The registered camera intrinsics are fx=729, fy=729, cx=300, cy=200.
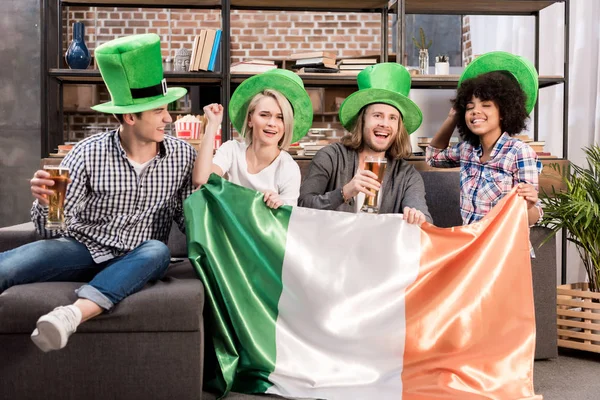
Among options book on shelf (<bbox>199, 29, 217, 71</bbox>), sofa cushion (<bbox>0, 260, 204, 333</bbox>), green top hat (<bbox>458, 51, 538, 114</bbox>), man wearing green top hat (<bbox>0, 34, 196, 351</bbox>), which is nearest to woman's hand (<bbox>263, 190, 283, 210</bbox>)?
man wearing green top hat (<bbox>0, 34, 196, 351</bbox>)

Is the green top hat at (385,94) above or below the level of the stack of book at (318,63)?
below

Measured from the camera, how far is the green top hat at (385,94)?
118 inches

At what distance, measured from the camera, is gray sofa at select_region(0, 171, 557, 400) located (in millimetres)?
2088

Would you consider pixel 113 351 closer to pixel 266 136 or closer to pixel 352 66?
pixel 266 136

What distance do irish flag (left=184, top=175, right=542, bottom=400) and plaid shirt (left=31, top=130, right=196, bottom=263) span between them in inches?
6.5

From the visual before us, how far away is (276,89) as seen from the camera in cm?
291

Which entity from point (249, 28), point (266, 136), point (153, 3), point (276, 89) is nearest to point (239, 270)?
point (266, 136)

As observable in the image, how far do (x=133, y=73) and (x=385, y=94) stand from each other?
107 centimetres

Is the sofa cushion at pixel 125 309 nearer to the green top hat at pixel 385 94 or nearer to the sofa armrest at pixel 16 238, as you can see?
the sofa armrest at pixel 16 238

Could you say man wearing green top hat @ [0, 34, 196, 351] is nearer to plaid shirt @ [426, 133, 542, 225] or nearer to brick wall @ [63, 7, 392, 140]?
plaid shirt @ [426, 133, 542, 225]

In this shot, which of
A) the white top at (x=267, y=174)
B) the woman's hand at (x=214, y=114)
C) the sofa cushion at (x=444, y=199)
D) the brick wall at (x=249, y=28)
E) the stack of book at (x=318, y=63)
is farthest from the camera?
the brick wall at (x=249, y=28)

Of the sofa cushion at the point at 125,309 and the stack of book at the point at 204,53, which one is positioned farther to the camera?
the stack of book at the point at 204,53

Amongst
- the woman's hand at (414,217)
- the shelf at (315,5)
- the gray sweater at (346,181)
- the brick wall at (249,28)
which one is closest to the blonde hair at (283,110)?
the gray sweater at (346,181)

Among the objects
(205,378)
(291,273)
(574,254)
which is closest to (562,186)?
(574,254)
